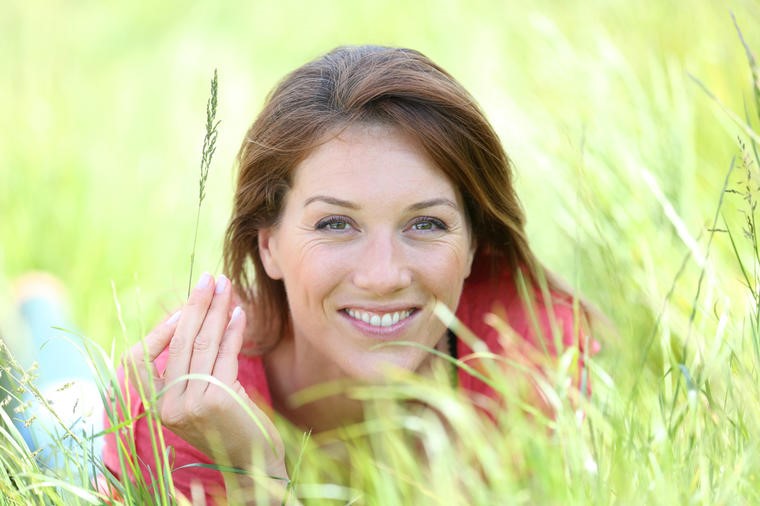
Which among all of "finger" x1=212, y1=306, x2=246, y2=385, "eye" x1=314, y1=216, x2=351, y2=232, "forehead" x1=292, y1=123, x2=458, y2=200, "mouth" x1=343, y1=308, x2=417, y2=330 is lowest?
"finger" x1=212, y1=306, x2=246, y2=385

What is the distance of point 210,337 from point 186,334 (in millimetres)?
54

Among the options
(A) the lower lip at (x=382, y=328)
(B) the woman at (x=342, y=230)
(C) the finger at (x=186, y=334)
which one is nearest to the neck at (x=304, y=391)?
(B) the woman at (x=342, y=230)

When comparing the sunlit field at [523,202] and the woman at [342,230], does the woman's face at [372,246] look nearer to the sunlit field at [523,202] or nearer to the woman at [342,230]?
the woman at [342,230]

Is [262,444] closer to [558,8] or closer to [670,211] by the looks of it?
[670,211]

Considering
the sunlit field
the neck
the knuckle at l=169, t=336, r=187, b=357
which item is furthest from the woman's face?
the knuckle at l=169, t=336, r=187, b=357

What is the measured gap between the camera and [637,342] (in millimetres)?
2244

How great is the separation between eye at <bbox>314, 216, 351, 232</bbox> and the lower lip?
0.70 feet

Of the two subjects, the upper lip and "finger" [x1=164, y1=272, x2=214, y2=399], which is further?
the upper lip

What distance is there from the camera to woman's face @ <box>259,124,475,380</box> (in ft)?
8.34

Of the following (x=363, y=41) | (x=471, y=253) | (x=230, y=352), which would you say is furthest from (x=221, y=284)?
(x=363, y=41)

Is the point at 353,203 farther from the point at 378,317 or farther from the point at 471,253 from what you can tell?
the point at 471,253

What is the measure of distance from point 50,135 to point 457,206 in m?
2.79

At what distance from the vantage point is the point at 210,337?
7.70 feet

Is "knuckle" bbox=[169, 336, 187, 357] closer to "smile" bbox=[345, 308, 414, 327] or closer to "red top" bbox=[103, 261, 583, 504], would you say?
"red top" bbox=[103, 261, 583, 504]
